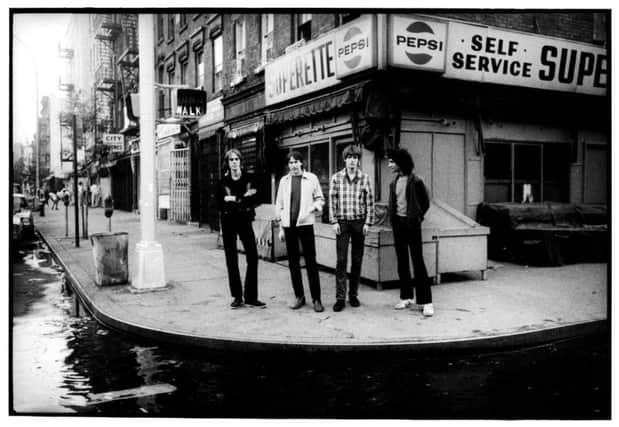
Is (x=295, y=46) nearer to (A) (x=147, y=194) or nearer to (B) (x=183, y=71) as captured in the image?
(A) (x=147, y=194)

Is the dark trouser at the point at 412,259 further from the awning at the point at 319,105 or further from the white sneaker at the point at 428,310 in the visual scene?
the awning at the point at 319,105

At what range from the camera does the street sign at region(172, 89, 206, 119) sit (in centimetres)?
1211

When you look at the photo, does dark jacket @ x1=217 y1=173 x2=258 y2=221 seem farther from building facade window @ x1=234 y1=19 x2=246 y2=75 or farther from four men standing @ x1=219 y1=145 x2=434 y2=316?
building facade window @ x1=234 y1=19 x2=246 y2=75

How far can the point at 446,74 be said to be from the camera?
839 cm

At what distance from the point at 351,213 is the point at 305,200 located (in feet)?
1.80

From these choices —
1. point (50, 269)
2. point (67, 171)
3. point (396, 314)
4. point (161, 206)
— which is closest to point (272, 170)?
point (50, 269)

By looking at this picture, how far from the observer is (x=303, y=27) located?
1062 cm

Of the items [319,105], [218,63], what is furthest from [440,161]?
[218,63]

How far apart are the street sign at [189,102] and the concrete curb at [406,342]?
294 inches

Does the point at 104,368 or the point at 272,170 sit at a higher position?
the point at 272,170

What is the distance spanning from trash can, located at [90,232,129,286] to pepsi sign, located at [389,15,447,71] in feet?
15.7

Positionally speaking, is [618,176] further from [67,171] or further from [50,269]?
[67,171]

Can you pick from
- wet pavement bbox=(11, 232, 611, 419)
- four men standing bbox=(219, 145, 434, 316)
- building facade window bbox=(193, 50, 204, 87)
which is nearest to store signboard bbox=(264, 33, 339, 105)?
four men standing bbox=(219, 145, 434, 316)
